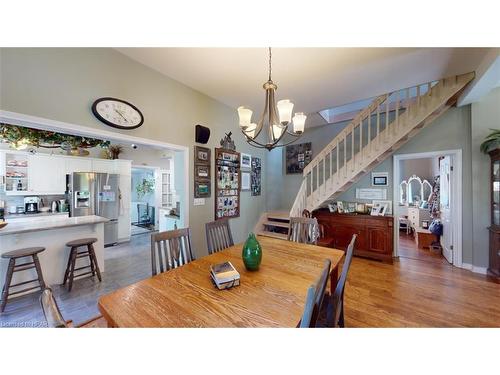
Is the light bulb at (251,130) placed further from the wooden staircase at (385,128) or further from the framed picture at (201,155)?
the wooden staircase at (385,128)

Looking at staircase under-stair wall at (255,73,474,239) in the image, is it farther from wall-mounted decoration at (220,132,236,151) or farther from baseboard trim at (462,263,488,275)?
baseboard trim at (462,263,488,275)

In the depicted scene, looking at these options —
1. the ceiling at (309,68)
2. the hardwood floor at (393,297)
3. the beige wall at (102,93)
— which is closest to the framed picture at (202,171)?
the beige wall at (102,93)

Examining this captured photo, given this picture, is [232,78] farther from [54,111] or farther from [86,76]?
[54,111]

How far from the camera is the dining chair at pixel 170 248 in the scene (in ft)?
5.09

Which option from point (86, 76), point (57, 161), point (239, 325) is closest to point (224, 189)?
point (86, 76)

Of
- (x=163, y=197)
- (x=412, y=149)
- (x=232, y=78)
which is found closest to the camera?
(x=232, y=78)

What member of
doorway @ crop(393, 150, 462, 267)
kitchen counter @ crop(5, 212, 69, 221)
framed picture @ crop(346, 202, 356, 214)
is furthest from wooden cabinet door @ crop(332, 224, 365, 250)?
kitchen counter @ crop(5, 212, 69, 221)

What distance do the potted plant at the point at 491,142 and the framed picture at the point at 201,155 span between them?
13.0 ft

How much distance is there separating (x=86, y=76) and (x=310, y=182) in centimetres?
368

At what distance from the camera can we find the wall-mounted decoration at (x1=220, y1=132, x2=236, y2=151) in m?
3.30

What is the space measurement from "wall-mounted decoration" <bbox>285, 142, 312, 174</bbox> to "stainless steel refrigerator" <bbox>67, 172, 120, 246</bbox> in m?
4.21

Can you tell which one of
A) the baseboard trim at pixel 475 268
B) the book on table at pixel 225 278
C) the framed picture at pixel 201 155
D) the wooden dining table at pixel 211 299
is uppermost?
the framed picture at pixel 201 155

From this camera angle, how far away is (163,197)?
6133 mm
